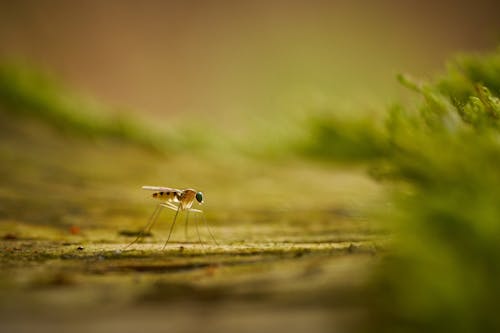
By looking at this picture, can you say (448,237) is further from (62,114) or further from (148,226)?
(62,114)

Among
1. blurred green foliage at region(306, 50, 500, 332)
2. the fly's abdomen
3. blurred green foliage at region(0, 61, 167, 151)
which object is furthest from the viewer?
blurred green foliage at region(0, 61, 167, 151)

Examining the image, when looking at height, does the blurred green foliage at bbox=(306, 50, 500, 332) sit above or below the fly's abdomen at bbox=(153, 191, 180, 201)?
below

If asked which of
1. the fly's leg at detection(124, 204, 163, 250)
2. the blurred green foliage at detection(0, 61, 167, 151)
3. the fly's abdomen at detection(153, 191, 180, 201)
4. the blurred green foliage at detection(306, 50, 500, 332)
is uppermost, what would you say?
the blurred green foliage at detection(0, 61, 167, 151)

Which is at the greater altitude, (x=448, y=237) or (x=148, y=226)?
(x=148, y=226)

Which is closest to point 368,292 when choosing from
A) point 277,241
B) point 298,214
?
point 277,241

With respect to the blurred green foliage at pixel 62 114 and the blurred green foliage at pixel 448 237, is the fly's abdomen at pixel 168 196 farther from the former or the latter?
the blurred green foliage at pixel 62 114

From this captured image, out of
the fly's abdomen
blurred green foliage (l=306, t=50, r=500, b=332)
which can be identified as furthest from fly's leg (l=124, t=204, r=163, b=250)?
blurred green foliage (l=306, t=50, r=500, b=332)

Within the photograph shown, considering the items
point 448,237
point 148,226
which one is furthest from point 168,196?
point 448,237

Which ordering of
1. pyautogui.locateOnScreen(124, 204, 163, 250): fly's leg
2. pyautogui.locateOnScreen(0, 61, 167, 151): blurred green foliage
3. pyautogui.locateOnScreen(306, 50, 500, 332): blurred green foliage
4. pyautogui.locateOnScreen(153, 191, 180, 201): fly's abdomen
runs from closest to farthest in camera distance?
pyautogui.locateOnScreen(306, 50, 500, 332): blurred green foliage
pyautogui.locateOnScreen(124, 204, 163, 250): fly's leg
pyautogui.locateOnScreen(153, 191, 180, 201): fly's abdomen
pyautogui.locateOnScreen(0, 61, 167, 151): blurred green foliage

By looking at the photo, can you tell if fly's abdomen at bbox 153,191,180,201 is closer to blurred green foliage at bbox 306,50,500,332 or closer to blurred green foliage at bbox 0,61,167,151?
blurred green foliage at bbox 306,50,500,332
